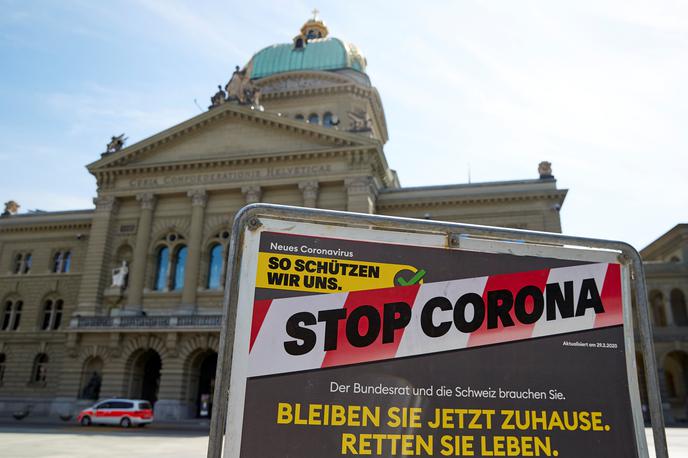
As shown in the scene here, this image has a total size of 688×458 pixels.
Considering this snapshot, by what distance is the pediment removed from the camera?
37.2 metres

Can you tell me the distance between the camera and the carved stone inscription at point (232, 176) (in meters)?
36.7

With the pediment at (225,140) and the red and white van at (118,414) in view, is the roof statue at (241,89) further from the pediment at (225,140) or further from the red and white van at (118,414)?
the red and white van at (118,414)

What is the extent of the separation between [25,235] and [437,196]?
3463 cm

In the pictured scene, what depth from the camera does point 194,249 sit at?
36.7 metres

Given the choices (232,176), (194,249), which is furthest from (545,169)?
(194,249)

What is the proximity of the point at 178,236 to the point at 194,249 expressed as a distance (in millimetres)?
2473

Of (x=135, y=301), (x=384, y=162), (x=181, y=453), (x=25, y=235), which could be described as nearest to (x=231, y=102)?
(x=384, y=162)

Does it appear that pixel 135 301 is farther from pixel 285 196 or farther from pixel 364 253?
pixel 364 253

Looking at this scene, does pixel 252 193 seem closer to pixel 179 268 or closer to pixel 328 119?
pixel 179 268

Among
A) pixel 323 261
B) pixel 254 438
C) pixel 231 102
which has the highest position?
pixel 231 102

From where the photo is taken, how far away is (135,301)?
36.4 meters

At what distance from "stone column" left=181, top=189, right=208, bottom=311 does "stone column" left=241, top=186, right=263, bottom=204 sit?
3095mm

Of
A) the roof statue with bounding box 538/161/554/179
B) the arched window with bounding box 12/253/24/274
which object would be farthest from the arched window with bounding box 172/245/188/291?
the roof statue with bounding box 538/161/554/179

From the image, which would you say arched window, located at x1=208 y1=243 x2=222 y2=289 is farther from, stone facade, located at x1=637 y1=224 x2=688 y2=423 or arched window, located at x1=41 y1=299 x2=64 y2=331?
stone facade, located at x1=637 y1=224 x2=688 y2=423
